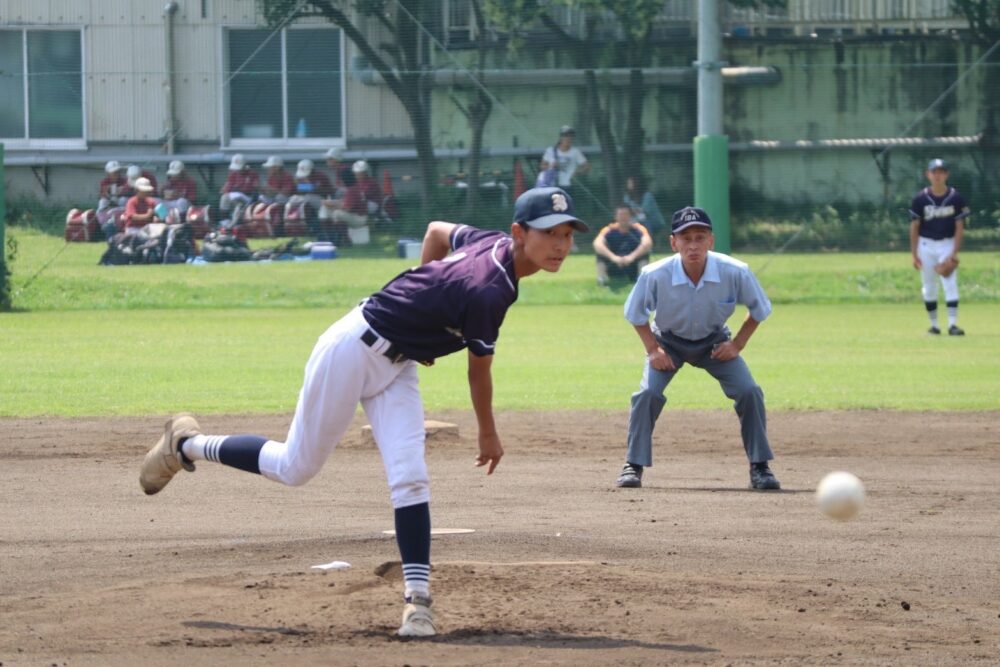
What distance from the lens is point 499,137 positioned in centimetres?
2386

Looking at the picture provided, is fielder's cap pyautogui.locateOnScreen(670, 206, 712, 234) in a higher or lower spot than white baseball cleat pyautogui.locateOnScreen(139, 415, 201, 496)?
higher

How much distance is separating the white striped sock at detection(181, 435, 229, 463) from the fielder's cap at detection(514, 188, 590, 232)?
5.41 ft

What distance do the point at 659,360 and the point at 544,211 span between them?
3.69 m

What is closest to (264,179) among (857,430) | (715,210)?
(715,210)

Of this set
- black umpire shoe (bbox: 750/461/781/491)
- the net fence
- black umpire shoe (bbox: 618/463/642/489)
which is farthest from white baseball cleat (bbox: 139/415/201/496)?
the net fence

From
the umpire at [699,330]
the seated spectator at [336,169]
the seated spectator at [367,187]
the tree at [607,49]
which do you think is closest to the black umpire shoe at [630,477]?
the umpire at [699,330]

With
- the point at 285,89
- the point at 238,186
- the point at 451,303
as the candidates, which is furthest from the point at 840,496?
the point at 285,89

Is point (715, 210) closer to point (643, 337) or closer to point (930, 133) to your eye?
point (930, 133)

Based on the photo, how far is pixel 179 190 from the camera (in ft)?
74.3

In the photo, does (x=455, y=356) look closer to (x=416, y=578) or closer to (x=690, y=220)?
(x=690, y=220)

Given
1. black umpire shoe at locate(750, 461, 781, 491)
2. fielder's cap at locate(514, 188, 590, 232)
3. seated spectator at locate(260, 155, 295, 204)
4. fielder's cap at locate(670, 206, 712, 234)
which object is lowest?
black umpire shoe at locate(750, 461, 781, 491)

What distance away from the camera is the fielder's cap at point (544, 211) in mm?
5504

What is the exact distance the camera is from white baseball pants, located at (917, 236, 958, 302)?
17.9 meters

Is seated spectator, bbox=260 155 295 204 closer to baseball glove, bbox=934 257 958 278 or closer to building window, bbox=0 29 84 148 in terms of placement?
building window, bbox=0 29 84 148
